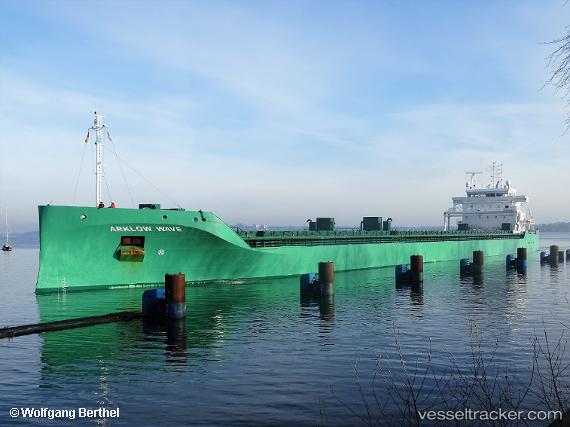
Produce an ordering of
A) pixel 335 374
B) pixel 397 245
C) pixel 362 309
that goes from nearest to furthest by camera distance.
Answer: pixel 335 374
pixel 362 309
pixel 397 245

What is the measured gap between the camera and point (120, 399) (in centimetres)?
1366

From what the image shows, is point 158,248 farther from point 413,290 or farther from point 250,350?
point 250,350

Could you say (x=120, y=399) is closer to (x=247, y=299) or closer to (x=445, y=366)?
(x=445, y=366)

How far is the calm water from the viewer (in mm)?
13297

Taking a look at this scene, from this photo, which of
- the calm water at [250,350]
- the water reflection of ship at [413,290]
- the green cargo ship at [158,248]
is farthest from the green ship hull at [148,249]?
the water reflection of ship at [413,290]

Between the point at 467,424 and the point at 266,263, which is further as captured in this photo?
the point at 266,263

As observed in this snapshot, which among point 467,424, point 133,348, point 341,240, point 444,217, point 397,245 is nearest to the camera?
Result: point 467,424

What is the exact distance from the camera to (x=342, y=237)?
169 ft

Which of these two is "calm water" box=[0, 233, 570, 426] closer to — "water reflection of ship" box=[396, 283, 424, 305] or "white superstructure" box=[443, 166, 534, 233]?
"water reflection of ship" box=[396, 283, 424, 305]

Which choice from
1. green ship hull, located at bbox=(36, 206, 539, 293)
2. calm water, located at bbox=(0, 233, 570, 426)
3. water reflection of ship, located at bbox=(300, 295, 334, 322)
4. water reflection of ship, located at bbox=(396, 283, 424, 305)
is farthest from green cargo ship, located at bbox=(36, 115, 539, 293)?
water reflection of ship, located at bbox=(396, 283, 424, 305)

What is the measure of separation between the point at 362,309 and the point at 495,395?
1448 centimetres

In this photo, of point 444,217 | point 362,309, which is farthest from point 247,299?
point 444,217

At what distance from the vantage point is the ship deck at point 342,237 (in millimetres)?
42812

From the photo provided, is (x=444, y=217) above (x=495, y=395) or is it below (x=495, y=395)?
above
